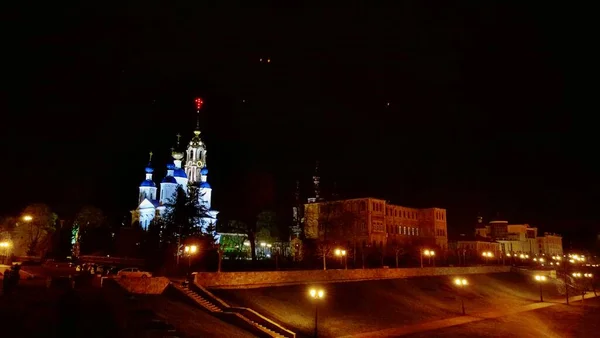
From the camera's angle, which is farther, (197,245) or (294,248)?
(294,248)

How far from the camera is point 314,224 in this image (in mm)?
73125

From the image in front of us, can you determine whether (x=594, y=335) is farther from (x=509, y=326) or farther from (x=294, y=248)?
(x=294, y=248)

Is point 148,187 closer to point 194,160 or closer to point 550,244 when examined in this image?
point 194,160

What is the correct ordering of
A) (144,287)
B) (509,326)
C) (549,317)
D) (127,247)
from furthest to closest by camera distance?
(127,247) < (549,317) < (509,326) < (144,287)

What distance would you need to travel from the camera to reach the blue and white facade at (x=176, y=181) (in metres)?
72.8

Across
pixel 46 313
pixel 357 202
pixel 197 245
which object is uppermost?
pixel 357 202

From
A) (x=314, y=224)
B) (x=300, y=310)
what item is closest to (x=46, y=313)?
(x=300, y=310)

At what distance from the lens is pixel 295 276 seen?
3609 cm

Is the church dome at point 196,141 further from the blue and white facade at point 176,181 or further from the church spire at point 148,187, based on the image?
the church spire at point 148,187

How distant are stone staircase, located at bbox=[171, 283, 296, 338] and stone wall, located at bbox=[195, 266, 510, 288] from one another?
283 cm

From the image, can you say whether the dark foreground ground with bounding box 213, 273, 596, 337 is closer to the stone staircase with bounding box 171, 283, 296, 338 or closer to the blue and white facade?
the stone staircase with bounding box 171, 283, 296, 338

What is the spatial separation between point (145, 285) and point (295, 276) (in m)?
13.2

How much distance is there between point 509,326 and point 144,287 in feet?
82.8

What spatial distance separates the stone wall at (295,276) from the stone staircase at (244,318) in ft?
9.28
